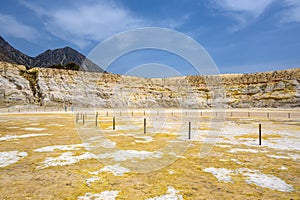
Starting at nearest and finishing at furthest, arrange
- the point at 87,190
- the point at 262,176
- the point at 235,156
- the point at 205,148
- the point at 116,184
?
1. the point at 87,190
2. the point at 116,184
3. the point at 262,176
4. the point at 235,156
5. the point at 205,148

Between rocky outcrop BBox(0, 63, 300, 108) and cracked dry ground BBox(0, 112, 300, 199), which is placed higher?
rocky outcrop BBox(0, 63, 300, 108)

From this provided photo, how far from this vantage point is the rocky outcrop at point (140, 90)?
61.6m

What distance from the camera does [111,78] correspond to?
80.8 m

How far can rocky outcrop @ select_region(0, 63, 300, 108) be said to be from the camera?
2425 inches

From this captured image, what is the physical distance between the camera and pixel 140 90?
3228 inches

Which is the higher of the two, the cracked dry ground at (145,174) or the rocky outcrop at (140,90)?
the rocky outcrop at (140,90)

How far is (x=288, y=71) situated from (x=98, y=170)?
8927 centimetres

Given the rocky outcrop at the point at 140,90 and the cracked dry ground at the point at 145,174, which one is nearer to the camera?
the cracked dry ground at the point at 145,174

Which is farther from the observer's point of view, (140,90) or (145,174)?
(140,90)

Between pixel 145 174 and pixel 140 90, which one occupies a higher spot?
pixel 140 90

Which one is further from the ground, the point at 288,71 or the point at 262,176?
the point at 288,71

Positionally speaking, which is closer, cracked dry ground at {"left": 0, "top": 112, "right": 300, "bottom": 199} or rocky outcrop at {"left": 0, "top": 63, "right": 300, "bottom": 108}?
cracked dry ground at {"left": 0, "top": 112, "right": 300, "bottom": 199}

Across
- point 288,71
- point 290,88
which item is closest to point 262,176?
point 290,88

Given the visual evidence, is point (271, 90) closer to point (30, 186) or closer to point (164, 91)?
point (164, 91)
